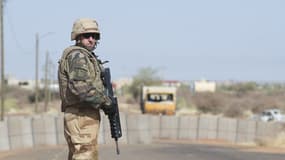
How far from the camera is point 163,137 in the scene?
40.7 meters

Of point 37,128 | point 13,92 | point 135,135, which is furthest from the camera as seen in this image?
point 13,92

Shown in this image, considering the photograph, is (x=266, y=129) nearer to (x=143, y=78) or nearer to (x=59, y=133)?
(x=59, y=133)

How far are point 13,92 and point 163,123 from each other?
94016 millimetres

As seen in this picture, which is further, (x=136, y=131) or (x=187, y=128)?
(x=187, y=128)

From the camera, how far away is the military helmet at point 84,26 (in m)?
8.44

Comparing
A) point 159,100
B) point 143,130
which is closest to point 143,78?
point 159,100

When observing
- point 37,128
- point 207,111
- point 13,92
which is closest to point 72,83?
point 37,128

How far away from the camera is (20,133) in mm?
27672

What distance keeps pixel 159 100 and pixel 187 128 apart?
20019mm

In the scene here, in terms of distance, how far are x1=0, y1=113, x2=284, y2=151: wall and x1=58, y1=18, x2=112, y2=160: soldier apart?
58.8 ft

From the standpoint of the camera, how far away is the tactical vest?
840cm

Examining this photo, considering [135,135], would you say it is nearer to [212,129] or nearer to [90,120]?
[212,129]

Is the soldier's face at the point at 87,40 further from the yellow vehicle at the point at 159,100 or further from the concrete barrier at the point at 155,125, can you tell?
the yellow vehicle at the point at 159,100

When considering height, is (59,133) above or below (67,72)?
below
